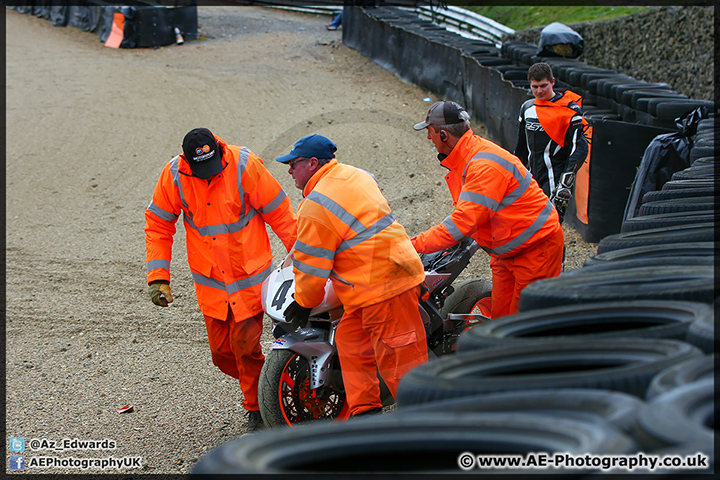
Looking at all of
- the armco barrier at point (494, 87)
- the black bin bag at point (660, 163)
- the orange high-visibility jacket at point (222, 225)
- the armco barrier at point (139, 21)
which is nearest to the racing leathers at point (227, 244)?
the orange high-visibility jacket at point (222, 225)

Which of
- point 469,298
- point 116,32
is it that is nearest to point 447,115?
point 469,298

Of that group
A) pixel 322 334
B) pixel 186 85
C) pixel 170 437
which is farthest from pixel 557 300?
pixel 186 85

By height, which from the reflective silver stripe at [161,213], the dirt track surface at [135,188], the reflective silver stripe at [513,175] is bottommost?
the dirt track surface at [135,188]

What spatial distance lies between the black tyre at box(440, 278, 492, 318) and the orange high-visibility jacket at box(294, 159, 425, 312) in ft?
4.00

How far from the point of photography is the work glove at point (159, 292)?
5.10 metres

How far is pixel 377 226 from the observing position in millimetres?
4207

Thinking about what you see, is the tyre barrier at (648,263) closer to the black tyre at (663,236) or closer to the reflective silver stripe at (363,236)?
the black tyre at (663,236)

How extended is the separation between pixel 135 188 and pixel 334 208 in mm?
7761

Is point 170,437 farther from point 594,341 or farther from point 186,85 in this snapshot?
point 186,85

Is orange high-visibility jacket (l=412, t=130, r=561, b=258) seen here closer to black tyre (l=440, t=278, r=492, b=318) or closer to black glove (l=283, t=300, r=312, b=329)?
black tyre (l=440, t=278, r=492, b=318)

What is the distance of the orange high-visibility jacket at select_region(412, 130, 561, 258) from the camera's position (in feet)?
15.3

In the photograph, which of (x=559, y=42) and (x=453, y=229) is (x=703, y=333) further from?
(x=559, y=42)

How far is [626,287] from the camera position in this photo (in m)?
2.82

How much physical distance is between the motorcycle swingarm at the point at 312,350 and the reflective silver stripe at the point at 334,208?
808 millimetres
